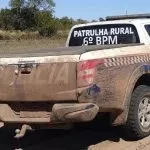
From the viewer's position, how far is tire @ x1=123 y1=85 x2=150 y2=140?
711cm

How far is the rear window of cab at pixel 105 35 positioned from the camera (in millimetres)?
8320

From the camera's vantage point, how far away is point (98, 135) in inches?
312

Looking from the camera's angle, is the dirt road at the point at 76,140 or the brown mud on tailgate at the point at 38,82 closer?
the brown mud on tailgate at the point at 38,82

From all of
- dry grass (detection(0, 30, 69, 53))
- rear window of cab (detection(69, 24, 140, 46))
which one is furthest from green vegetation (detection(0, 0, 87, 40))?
rear window of cab (detection(69, 24, 140, 46))

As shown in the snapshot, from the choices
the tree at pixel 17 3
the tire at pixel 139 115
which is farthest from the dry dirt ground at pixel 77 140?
the tree at pixel 17 3

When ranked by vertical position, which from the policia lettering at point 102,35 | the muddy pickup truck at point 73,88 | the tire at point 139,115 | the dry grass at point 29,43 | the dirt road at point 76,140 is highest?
the policia lettering at point 102,35

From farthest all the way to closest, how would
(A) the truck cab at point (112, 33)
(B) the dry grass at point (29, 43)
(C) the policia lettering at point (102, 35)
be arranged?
1. (B) the dry grass at point (29, 43)
2. (C) the policia lettering at point (102, 35)
3. (A) the truck cab at point (112, 33)

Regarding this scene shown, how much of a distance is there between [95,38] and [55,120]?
2859mm

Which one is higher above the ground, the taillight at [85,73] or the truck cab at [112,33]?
the truck cab at [112,33]

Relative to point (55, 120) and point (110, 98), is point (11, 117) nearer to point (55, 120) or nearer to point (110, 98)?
point (55, 120)

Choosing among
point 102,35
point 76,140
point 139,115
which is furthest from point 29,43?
point 139,115

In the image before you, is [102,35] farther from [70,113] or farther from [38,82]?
[70,113]

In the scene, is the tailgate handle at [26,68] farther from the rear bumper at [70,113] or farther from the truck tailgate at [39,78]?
the rear bumper at [70,113]

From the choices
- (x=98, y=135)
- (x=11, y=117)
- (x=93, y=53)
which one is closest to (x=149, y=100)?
(x=98, y=135)
